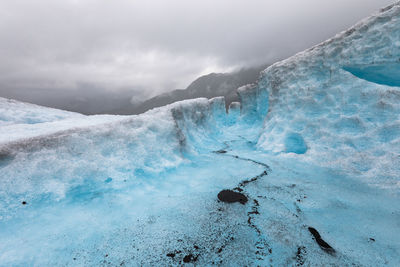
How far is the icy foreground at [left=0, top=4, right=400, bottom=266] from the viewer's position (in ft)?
10.0

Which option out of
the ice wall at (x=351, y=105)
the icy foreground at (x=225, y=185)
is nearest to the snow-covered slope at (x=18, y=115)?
the icy foreground at (x=225, y=185)

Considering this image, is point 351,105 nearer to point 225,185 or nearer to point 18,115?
point 225,185

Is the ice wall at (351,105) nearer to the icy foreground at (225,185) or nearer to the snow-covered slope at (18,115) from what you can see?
the icy foreground at (225,185)

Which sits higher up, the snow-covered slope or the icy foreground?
the snow-covered slope

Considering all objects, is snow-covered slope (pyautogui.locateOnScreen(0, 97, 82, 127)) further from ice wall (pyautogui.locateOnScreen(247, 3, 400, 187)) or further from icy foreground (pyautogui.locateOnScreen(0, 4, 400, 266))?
ice wall (pyautogui.locateOnScreen(247, 3, 400, 187))

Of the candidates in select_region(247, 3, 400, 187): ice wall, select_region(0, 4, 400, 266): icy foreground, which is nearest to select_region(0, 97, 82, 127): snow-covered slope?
select_region(0, 4, 400, 266): icy foreground

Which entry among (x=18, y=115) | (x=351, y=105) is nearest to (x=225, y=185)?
(x=351, y=105)

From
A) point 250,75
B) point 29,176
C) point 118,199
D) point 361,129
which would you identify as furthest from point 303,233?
point 250,75

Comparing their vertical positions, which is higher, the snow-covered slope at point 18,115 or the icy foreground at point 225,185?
the snow-covered slope at point 18,115

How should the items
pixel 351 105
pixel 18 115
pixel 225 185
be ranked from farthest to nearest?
1. pixel 18 115
2. pixel 351 105
3. pixel 225 185

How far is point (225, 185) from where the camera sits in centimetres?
558

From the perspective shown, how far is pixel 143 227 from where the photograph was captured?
11.8 feet

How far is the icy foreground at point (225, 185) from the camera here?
3.05 metres

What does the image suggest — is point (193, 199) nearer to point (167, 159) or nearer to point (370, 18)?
point (167, 159)
